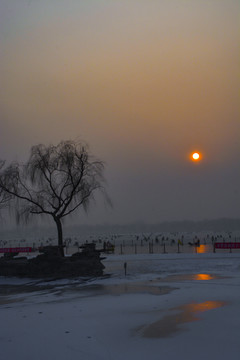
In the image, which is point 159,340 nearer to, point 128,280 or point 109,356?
point 109,356

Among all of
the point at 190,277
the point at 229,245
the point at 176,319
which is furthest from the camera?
the point at 229,245

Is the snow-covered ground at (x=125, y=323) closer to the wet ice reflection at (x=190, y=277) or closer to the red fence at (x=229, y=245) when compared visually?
the wet ice reflection at (x=190, y=277)

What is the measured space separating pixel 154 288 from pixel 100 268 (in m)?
8.02

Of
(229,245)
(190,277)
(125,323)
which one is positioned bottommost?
(229,245)

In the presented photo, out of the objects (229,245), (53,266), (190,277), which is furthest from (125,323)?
(229,245)

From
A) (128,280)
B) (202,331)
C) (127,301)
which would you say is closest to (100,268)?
(128,280)

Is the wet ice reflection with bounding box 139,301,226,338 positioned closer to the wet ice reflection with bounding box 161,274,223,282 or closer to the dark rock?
Result: the wet ice reflection with bounding box 161,274,223,282

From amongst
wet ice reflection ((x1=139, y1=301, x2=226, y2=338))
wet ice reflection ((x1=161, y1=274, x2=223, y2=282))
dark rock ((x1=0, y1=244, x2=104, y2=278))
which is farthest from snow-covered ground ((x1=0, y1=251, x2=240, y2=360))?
dark rock ((x1=0, y1=244, x2=104, y2=278))

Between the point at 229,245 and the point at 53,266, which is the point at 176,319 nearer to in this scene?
the point at 53,266

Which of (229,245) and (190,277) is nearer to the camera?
(190,277)

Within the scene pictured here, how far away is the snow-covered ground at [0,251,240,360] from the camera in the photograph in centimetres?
727

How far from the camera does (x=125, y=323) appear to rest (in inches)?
371

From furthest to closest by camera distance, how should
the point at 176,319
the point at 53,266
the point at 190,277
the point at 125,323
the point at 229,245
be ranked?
the point at 229,245 < the point at 53,266 < the point at 190,277 < the point at 176,319 < the point at 125,323

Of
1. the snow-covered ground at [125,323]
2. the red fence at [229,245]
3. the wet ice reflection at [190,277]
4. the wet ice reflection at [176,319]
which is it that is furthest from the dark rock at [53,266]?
the red fence at [229,245]
